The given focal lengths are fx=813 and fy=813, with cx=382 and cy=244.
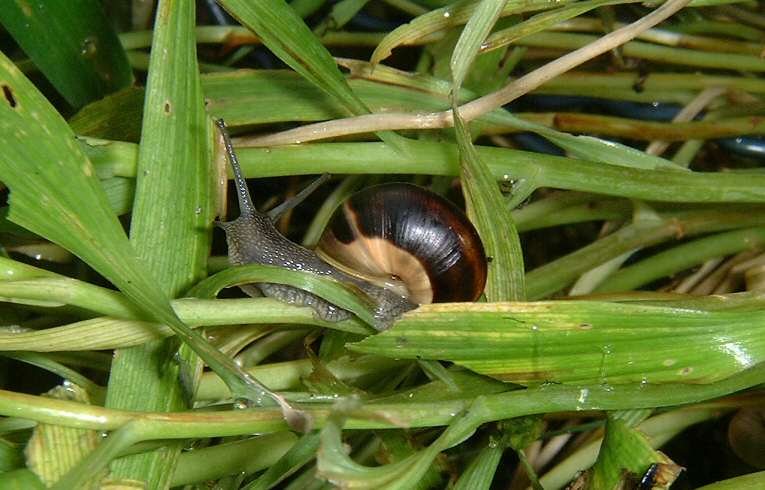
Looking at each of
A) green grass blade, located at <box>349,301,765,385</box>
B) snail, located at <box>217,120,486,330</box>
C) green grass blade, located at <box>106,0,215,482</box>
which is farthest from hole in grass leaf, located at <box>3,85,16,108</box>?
green grass blade, located at <box>349,301,765,385</box>

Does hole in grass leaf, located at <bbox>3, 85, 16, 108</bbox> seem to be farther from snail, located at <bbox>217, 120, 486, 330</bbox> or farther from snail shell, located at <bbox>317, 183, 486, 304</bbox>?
snail shell, located at <bbox>317, 183, 486, 304</bbox>

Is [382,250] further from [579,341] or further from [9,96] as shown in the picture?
[9,96]

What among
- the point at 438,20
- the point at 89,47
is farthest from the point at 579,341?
the point at 89,47

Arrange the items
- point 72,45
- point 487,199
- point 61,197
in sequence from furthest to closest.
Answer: point 72,45 → point 487,199 → point 61,197

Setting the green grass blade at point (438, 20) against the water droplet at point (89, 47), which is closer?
the green grass blade at point (438, 20)

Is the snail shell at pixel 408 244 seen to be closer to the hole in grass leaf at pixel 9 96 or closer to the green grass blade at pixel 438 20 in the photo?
the green grass blade at pixel 438 20

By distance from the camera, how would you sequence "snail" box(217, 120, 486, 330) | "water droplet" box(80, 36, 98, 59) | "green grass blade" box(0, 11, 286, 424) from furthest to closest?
"water droplet" box(80, 36, 98, 59) → "snail" box(217, 120, 486, 330) → "green grass blade" box(0, 11, 286, 424)

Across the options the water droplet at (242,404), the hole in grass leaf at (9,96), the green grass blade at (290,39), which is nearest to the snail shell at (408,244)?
the green grass blade at (290,39)
